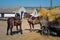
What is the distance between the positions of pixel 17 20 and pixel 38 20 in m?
3.43

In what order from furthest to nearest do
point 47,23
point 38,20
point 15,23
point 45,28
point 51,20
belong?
point 38,20 → point 15,23 → point 45,28 → point 47,23 → point 51,20

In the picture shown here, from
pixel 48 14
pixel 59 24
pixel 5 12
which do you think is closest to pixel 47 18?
pixel 48 14

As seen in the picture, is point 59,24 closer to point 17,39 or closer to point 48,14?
point 48,14

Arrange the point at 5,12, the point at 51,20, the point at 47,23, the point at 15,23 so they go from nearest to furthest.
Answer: the point at 51,20 < the point at 47,23 < the point at 15,23 < the point at 5,12

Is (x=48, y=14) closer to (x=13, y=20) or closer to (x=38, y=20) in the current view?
(x=13, y=20)

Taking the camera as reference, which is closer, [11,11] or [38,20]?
[38,20]

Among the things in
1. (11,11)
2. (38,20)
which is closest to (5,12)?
(11,11)

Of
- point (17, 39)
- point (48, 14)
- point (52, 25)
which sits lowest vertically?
point (17, 39)

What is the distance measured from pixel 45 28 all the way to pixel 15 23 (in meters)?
3.16

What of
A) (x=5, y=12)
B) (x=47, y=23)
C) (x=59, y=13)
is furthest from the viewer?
(x=5, y=12)

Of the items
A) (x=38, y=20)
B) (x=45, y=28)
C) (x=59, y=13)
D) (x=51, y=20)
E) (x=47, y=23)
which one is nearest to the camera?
(x=59, y=13)

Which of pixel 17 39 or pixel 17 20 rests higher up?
pixel 17 20

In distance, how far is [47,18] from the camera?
13.8 metres

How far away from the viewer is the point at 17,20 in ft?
Result: 53.8
